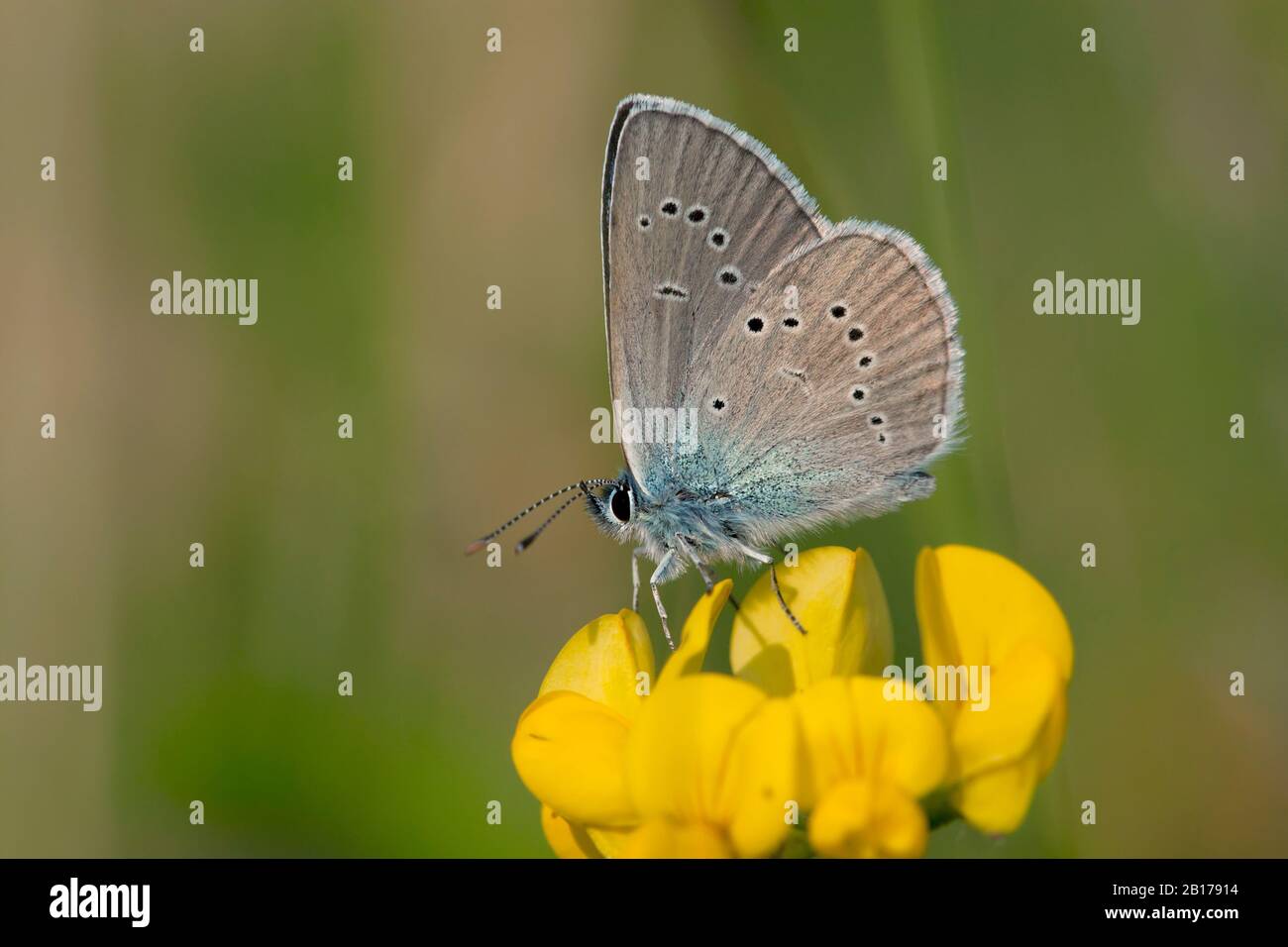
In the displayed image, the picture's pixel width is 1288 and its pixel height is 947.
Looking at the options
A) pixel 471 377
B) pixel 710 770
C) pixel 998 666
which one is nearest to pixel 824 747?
pixel 710 770

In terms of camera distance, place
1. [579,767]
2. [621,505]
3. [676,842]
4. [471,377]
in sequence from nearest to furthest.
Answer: [676,842], [579,767], [621,505], [471,377]

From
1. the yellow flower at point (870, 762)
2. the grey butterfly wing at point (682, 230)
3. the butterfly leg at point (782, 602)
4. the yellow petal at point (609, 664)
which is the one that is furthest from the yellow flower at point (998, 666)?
the grey butterfly wing at point (682, 230)

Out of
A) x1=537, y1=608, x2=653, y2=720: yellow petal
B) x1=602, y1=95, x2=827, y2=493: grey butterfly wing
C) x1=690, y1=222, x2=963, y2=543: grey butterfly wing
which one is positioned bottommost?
x1=537, y1=608, x2=653, y2=720: yellow petal

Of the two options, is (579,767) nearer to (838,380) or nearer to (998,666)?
(998,666)

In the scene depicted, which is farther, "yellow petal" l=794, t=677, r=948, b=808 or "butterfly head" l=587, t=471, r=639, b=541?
"butterfly head" l=587, t=471, r=639, b=541

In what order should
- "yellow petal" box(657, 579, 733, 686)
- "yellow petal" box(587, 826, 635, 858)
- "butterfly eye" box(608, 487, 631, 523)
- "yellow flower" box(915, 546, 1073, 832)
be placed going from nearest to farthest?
"yellow flower" box(915, 546, 1073, 832), "yellow petal" box(657, 579, 733, 686), "yellow petal" box(587, 826, 635, 858), "butterfly eye" box(608, 487, 631, 523)

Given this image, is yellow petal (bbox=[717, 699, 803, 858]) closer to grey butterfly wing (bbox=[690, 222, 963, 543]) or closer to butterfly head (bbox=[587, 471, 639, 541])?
grey butterfly wing (bbox=[690, 222, 963, 543])

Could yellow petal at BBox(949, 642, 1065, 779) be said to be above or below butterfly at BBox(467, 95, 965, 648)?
below

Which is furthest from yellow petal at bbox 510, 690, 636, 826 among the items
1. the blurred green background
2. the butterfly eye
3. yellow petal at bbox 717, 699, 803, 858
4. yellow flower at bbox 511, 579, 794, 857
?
the blurred green background
